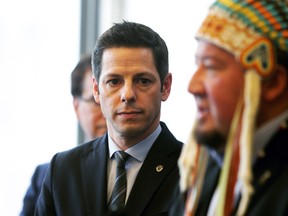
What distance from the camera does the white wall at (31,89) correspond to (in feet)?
15.5

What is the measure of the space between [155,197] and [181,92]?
85.0 inches

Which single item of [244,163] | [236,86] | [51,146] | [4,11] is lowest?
[51,146]

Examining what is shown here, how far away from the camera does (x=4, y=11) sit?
474 cm

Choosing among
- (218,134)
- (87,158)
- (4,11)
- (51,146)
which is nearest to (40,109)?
(51,146)

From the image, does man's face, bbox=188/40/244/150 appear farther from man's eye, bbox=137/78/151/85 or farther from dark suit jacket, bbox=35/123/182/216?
man's eye, bbox=137/78/151/85

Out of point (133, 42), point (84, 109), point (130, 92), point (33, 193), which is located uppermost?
Result: point (133, 42)

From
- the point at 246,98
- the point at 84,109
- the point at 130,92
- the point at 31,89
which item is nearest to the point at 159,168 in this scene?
the point at 130,92

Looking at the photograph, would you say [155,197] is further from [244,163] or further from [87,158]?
[244,163]

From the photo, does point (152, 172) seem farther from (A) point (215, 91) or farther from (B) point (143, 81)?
(A) point (215, 91)

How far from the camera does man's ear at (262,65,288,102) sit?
75.8 inches

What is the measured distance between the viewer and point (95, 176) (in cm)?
290

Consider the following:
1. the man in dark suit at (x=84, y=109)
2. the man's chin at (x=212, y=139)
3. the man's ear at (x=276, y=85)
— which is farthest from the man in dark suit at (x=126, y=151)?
the man's ear at (x=276, y=85)

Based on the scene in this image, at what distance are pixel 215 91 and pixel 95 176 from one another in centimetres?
109

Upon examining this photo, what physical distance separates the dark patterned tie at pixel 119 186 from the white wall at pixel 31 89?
1.96 metres
